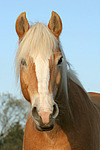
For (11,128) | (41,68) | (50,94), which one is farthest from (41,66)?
(11,128)

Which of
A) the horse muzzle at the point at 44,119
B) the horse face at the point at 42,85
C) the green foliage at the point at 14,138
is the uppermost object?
the horse face at the point at 42,85

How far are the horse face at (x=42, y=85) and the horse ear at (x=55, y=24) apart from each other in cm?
46

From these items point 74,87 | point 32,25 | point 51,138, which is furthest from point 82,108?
point 32,25

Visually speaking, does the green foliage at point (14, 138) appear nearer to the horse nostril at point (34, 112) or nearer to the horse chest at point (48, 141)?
the horse chest at point (48, 141)

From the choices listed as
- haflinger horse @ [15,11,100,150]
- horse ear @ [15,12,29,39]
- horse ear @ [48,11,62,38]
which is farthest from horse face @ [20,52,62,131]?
horse ear @ [15,12,29,39]

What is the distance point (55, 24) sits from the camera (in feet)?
13.1

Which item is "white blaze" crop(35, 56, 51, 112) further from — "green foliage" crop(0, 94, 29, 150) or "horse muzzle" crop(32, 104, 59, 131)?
"green foliage" crop(0, 94, 29, 150)

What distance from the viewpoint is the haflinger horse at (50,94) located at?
3.28 meters

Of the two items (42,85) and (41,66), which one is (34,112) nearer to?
(42,85)

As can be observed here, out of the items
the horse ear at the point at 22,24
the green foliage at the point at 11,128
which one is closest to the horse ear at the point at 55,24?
the horse ear at the point at 22,24

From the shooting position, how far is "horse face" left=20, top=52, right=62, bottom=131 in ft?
10.1

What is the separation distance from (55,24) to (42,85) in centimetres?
111

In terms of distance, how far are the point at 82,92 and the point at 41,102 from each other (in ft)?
4.85

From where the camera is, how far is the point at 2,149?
30016 millimetres
